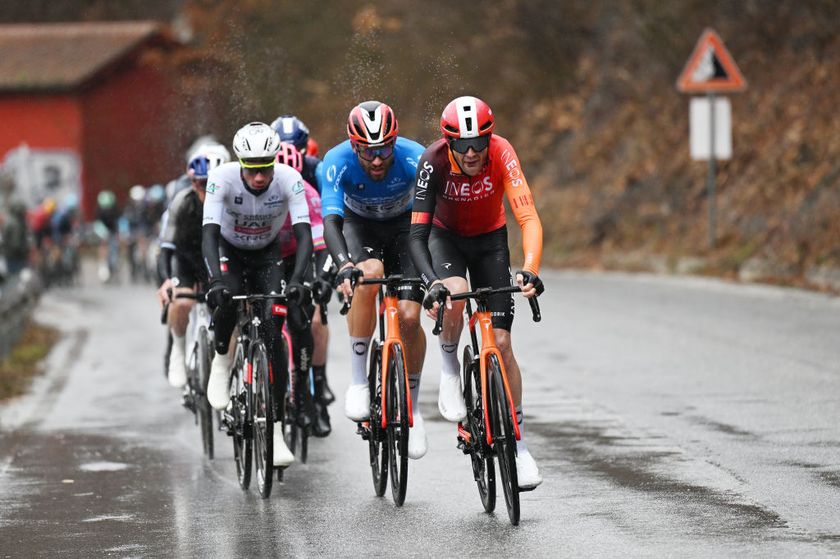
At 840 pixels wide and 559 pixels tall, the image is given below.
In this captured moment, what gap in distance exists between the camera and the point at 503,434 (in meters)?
7.81

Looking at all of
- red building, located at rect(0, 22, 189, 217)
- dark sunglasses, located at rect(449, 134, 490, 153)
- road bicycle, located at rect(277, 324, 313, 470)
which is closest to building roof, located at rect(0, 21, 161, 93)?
red building, located at rect(0, 22, 189, 217)

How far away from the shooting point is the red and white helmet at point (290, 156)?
1098cm

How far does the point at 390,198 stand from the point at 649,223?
64.1 ft

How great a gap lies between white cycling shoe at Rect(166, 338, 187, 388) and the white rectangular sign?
43.2 feet

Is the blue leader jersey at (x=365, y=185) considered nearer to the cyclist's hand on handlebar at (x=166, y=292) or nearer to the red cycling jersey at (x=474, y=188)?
the red cycling jersey at (x=474, y=188)

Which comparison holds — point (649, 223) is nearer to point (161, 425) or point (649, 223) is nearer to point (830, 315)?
point (830, 315)

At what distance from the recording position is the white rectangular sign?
23.8m

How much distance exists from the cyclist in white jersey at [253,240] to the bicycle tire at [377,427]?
0.55 meters

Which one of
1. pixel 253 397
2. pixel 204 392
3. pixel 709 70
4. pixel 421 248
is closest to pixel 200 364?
pixel 204 392

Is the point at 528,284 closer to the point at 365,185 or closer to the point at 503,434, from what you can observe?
the point at 503,434

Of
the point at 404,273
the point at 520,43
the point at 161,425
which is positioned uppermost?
the point at 520,43

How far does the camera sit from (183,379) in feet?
39.5

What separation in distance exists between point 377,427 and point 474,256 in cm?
101

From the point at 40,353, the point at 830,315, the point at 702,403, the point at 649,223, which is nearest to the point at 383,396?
the point at 702,403
